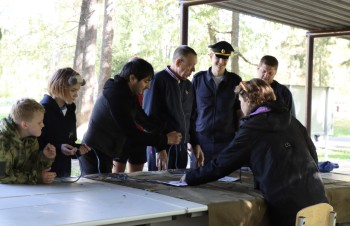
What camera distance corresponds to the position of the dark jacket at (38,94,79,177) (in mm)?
3539

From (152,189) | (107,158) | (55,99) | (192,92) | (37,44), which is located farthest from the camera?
(37,44)

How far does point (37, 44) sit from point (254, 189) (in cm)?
1879

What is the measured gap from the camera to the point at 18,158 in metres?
3.25

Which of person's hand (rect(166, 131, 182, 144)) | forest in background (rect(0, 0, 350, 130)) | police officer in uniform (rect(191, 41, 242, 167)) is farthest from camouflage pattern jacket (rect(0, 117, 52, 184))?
forest in background (rect(0, 0, 350, 130))

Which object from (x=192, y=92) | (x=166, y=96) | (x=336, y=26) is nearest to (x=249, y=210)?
(x=166, y=96)

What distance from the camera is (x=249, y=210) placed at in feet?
9.71

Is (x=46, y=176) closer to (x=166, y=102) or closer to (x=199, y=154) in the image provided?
(x=166, y=102)

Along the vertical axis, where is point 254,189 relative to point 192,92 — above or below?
below

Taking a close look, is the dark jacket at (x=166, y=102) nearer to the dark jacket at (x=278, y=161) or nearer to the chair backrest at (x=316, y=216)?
the dark jacket at (x=278, y=161)

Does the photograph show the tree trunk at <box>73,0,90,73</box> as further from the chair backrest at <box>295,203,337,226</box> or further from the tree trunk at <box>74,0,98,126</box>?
the chair backrest at <box>295,203,337,226</box>

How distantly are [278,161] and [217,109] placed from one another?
6.35 feet

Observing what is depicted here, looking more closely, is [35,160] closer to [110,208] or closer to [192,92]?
[110,208]

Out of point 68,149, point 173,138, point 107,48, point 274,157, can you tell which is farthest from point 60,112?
point 107,48

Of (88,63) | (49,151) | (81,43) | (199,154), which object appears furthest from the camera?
(81,43)
